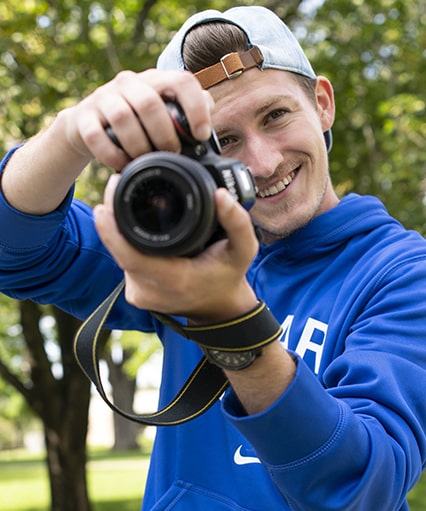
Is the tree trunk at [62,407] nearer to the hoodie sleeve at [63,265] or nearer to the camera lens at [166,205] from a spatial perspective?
the hoodie sleeve at [63,265]

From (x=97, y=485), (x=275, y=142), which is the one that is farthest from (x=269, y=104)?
(x=97, y=485)

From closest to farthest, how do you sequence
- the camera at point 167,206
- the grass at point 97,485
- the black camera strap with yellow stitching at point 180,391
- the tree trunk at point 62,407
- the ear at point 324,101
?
the camera at point 167,206, the black camera strap with yellow stitching at point 180,391, the ear at point 324,101, the tree trunk at point 62,407, the grass at point 97,485

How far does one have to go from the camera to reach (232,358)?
1.67 metres

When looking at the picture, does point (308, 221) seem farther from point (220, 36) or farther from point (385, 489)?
point (385, 489)

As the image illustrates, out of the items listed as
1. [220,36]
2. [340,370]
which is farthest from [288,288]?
[220,36]

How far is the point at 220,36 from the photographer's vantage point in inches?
99.9

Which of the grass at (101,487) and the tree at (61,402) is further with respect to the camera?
the grass at (101,487)

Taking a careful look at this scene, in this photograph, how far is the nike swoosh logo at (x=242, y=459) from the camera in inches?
90.7

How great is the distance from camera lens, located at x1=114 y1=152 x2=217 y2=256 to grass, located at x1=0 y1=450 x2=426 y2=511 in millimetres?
11853

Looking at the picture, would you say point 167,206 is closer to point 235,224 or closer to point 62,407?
point 235,224

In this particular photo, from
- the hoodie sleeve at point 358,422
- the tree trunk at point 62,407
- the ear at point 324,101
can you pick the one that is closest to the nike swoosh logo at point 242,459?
the hoodie sleeve at point 358,422

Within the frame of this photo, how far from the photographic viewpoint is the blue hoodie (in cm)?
165

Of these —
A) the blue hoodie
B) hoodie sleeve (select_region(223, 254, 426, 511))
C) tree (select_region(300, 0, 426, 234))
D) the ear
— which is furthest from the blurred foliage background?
hoodie sleeve (select_region(223, 254, 426, 511))

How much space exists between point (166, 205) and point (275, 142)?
107cm
